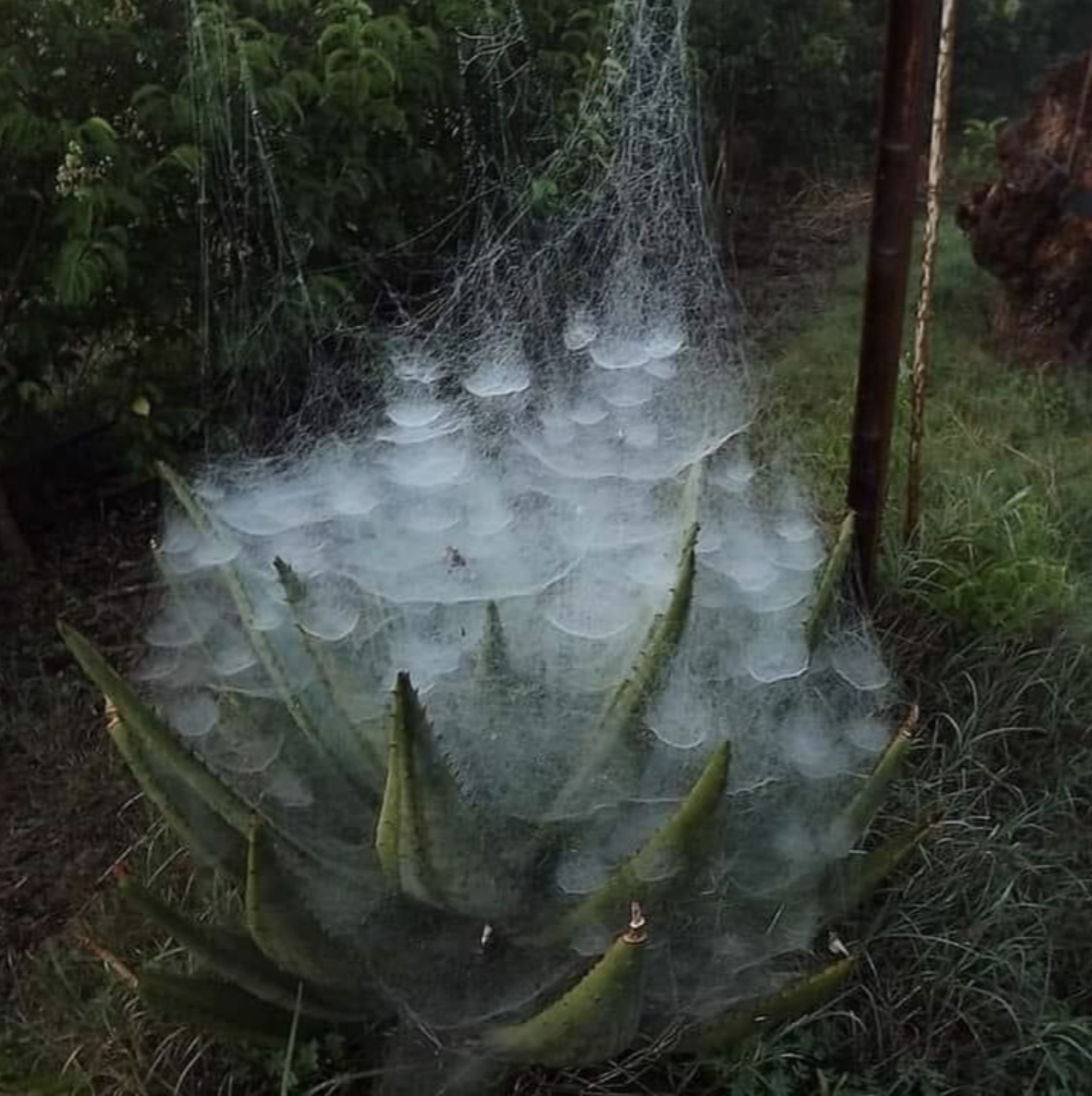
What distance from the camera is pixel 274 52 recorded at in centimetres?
271

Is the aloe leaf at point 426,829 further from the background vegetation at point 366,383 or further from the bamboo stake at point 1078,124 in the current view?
the bamboo stake at point 1078,124

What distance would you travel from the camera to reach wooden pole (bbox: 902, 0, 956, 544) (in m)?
2.35

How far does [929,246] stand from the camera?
2.55 meters

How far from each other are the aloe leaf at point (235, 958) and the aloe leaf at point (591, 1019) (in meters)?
0.21

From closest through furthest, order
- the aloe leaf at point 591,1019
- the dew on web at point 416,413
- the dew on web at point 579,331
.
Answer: the aloe leaf at point 591,1019
the dew on web at point 416,413
the dew on web at point 579,331

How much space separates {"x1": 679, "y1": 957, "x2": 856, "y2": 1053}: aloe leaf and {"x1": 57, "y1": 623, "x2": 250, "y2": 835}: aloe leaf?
57 cm

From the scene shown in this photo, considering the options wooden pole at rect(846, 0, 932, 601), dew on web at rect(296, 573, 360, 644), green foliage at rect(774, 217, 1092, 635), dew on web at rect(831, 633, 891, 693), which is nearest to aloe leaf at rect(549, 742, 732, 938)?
dew on web at rect(296, 573, 360, 644)

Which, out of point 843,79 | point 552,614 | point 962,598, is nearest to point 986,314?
point 843,79

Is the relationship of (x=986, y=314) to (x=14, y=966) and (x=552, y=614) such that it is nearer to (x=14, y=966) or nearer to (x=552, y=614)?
(x=552, y=614)

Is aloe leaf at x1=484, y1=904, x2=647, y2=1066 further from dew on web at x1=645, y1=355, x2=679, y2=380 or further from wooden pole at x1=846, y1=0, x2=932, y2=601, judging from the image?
dew on web at x1=645, y1=355, x2=679, y2=380

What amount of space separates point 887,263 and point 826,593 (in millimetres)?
522

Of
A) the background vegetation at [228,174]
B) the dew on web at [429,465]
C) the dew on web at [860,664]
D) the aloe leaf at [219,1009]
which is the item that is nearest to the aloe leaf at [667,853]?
the aloe leaf at [219,1009]

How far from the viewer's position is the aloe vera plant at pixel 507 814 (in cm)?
143

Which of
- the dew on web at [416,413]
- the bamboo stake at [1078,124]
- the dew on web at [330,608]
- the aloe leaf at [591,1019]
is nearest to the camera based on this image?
the aloe leaf at [591,1019]
